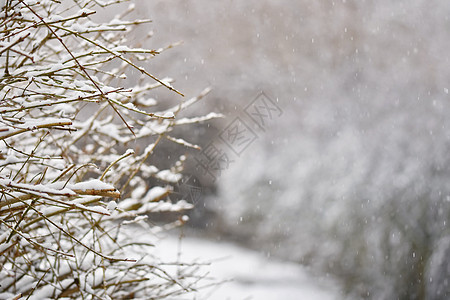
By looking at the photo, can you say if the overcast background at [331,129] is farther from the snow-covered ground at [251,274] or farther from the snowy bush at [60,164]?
the snowy bush at [60,164]

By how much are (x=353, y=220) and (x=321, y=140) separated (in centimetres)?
137

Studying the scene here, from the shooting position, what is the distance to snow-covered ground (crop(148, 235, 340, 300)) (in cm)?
724

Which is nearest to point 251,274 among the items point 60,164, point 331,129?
point 331,129

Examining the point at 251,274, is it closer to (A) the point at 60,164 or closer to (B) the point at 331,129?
(B) the point at 331,129

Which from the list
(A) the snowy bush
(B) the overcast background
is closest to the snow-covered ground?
(B) the overcast background

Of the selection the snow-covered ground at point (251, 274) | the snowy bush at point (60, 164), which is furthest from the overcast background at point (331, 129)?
the snowy bush at point (60, 164)

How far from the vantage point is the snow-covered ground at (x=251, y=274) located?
7242 mm

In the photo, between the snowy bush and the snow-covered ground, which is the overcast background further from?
the snowy bush

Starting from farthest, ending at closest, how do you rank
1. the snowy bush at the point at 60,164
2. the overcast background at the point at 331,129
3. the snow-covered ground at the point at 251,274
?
the snow-covered ground at the point at 251,274
the overcast background at the point at 331,129
the snowy bush at the point at 60,164

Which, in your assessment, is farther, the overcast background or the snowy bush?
the overcast background

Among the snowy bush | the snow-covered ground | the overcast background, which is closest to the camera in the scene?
the snowy bush

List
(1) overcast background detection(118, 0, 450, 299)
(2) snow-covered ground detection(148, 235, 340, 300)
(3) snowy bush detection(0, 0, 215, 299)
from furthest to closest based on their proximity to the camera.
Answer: (2) snow-covered ground detection(148, 235, 340, 300)
(1) overcast background detection(118, 0, 450, 299)
(3) snowy bush detection(0, 0, 215, 299)

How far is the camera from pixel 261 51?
8680 mm

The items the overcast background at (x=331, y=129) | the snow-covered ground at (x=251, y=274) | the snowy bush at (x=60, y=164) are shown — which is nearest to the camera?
the snowy bush at (x=60, y=164)
